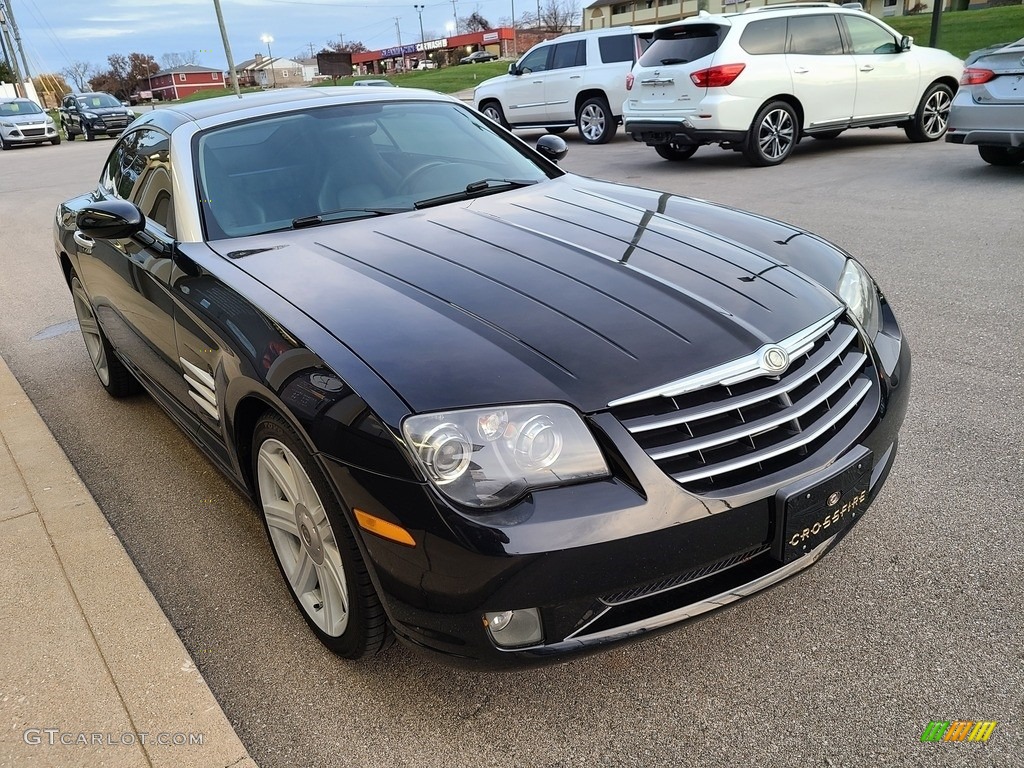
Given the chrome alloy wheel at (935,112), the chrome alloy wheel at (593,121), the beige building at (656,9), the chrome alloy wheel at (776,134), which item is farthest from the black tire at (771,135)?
the beige building at (656,9)

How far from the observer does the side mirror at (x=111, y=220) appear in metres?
3.16

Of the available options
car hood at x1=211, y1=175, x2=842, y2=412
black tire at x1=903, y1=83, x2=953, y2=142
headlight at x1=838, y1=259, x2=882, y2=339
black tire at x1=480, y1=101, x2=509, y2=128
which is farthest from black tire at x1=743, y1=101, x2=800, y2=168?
headlight at x1=838, y1=259, x2=882, y2=339

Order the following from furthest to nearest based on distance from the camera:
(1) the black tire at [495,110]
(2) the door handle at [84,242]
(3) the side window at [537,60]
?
(1) the black tire at [495,110]
(3) the side window at [537,60]
(2) the door handle at [84,242]

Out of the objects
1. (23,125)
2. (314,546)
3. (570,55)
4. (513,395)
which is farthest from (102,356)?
(23,125)

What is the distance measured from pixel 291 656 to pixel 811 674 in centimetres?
148

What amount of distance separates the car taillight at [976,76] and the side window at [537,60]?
788 centimetres

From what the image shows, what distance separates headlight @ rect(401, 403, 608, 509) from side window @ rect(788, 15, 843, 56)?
9.86 m

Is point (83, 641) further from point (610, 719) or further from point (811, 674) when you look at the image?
point (811, 674)

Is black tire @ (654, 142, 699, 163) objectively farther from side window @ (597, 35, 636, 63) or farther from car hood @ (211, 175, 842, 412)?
car hood @ (211, 175, 842, 412)

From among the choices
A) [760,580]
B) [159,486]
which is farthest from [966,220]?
[159,486]

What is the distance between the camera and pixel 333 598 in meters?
2.33

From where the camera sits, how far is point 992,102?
321 inches

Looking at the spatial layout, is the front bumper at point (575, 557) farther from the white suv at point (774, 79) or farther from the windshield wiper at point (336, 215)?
the white suv at point (774, 79)

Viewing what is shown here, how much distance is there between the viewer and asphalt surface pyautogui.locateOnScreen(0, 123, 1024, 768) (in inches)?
81.2
